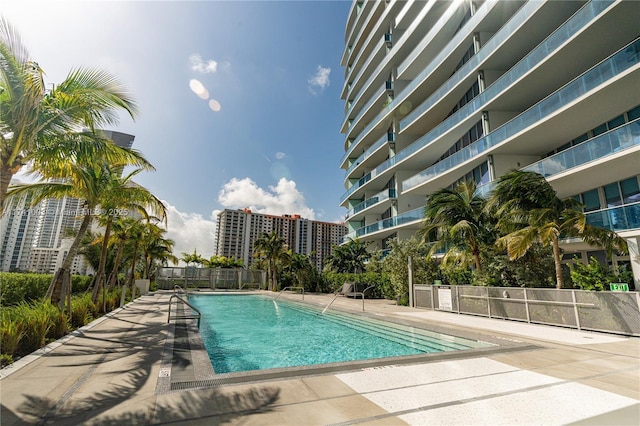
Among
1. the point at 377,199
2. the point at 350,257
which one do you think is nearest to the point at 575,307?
the point at 377,199

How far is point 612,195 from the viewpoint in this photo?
12844 mm

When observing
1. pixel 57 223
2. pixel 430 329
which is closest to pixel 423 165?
pixel 430 329

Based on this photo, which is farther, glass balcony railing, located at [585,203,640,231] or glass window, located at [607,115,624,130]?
glass window, located at [607,115,624,130]

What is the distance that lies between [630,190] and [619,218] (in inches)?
93.8

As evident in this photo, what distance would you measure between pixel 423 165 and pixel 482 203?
12744 mm

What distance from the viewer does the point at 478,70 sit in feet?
59.6

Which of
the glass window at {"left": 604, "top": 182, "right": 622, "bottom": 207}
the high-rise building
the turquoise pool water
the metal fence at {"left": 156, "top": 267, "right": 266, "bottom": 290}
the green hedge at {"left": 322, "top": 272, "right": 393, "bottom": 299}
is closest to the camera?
the turquoise pool water

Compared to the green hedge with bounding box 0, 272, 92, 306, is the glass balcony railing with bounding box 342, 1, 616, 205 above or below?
above

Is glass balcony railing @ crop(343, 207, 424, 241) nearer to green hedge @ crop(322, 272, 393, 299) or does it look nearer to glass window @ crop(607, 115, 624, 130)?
green hedge @ crop(322, 272, 393, 299)

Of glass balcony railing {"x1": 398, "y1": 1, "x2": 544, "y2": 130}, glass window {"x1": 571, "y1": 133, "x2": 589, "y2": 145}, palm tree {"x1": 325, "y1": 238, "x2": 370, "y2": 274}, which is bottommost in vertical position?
palm tree {"x1": 325, "y1": 238, "x2": 370, "y2": 274}

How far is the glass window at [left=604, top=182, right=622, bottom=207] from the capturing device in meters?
12.6

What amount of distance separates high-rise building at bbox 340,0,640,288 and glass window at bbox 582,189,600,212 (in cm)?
5

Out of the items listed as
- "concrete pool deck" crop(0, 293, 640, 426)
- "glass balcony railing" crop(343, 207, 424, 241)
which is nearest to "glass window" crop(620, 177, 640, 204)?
"concrete pool deck" crop(0, 293, 640, 426)

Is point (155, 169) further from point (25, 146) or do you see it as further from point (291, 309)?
point (291, 309)
